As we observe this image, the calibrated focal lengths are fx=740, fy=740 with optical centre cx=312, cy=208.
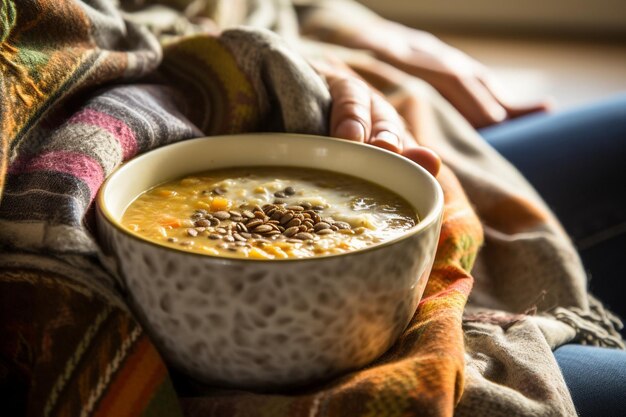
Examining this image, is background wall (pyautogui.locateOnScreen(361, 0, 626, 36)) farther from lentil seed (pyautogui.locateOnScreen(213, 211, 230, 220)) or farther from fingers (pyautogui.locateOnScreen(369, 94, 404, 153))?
lentil seed (pyautogui.locateOnScreen(213, 211, 230, 220))

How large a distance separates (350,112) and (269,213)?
0.22 m

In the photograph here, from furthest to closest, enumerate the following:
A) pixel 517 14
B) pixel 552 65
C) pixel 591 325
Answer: pixel 517 14
pixel 552 65
pixel 591 325

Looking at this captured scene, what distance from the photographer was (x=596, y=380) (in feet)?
2.56

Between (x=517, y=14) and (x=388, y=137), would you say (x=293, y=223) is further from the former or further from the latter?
(x=517, y=14)

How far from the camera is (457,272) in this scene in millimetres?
763

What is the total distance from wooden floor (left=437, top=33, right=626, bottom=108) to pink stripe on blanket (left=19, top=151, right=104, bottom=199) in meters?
2.14

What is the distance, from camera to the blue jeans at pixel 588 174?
1175 millimetres

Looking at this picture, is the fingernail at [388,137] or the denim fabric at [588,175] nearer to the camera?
the fingernail at [388,137]

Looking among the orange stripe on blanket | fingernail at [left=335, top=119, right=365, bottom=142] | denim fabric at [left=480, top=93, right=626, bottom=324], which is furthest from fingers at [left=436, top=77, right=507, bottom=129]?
the orange stripe on blanket

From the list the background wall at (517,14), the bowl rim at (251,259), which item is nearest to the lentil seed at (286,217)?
the bowl rim at (251,259)

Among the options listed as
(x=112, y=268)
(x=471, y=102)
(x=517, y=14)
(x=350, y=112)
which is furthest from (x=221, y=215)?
(x=517, y=14)

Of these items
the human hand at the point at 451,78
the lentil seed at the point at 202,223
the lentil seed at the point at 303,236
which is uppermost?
the lentil seed at the point at 303,236

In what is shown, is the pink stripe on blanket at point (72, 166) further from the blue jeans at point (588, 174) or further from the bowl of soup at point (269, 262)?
the blue jeans at point (588, 174)

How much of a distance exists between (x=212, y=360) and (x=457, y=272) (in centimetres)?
30
